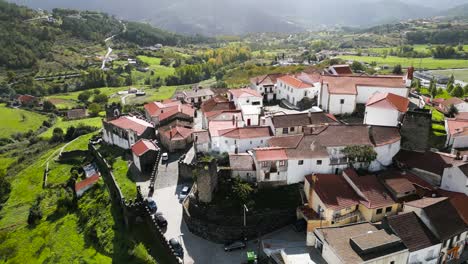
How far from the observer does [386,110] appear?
165 ft

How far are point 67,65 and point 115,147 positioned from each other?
117 meters

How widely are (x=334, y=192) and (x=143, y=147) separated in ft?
96.2

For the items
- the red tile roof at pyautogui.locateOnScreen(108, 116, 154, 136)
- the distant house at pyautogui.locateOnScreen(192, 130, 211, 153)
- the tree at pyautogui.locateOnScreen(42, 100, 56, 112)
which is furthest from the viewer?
the tree at pyautogui.locateOnScreen(42, 100, 56, 112)

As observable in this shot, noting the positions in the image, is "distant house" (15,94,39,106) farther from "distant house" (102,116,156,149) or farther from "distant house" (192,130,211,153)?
"distant house" (192,130,211,153)

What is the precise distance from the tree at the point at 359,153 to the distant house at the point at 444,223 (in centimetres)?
763

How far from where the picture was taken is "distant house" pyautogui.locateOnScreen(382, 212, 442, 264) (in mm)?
34656

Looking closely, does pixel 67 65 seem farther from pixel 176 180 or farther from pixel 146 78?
pixel 176 180

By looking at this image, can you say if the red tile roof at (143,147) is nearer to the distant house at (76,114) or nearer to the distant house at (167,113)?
the distant house at (167,113)

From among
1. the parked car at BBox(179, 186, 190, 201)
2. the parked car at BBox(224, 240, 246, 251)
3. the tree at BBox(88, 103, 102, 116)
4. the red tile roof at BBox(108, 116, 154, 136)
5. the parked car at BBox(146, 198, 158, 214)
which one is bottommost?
the parked car at BBox(224, 240, 246, 251)

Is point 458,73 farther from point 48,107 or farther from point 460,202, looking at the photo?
point 48,107

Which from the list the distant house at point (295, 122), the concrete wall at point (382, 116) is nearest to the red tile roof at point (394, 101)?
the concrete wall at point (382, 116)

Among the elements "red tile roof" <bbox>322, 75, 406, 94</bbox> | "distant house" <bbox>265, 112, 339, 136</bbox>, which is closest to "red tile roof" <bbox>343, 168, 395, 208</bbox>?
"distant house" <bbox>265, 112, 339, 136</bbox>

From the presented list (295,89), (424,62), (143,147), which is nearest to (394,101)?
(295,89)

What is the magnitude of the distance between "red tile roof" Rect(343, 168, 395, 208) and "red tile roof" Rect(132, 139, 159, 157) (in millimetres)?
28323
